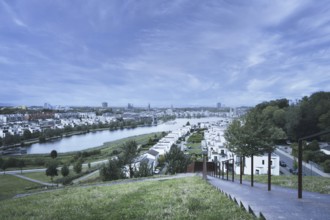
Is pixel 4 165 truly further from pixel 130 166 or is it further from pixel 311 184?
pixel 311 184

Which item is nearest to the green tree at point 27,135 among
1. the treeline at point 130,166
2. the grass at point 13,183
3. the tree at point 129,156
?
the grass at point 13,183

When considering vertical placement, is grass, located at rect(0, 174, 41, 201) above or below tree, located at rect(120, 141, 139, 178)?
below

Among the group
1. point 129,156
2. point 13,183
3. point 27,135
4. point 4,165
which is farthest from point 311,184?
point 27,135

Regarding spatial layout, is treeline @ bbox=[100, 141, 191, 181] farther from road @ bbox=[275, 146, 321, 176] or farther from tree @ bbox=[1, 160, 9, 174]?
tree @ bbox=[1, 160, 9, 174]

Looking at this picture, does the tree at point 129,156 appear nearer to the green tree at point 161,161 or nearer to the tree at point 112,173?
the tree at point 112,173

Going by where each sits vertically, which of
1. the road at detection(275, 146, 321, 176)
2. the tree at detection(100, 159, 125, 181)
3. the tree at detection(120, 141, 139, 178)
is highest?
the tree at detection(120, 141, 139, 178)

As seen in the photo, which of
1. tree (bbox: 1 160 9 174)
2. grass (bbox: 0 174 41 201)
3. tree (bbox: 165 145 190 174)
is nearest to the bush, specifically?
tree (bbox: 165 145 190 174)

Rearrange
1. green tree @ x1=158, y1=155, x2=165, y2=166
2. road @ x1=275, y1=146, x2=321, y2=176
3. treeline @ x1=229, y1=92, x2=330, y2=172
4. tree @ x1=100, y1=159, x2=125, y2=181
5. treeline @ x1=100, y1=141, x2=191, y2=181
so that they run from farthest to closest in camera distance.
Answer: green tree @ x1=158, y1=155, x2=165, y2=166 < road @ x1=275, y1=146, x2=321, y2=176 < treeline @ x1=100, y1=141, x2=191, y2=181 < tree @ x1=100, y1=159, x2=125, y2=181 < treeline @ x1=229, y1=92, x2=330, y2=172

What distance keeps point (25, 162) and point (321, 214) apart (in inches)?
2747

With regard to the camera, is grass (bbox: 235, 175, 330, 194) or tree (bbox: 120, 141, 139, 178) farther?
tree (bbox: 120, 141, 139, 178)

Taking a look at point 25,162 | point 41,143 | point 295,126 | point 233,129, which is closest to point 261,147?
point 233,129

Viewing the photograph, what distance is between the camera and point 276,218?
4.02m

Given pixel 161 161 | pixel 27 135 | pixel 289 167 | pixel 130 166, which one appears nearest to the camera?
pixel 130 166

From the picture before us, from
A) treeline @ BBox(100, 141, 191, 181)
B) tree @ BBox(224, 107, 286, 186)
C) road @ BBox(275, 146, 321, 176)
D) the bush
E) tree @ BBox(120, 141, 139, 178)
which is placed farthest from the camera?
the bush
